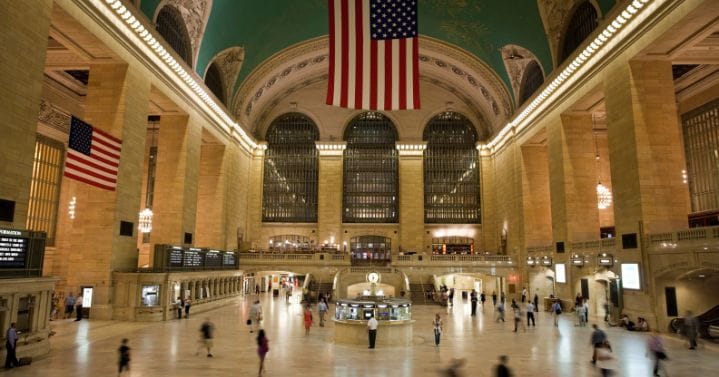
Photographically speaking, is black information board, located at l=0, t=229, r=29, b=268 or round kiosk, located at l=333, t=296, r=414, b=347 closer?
black information board, located at l=0, t=229, r=29, b=268

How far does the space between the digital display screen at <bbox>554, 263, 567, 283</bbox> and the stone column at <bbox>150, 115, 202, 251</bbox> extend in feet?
62.8

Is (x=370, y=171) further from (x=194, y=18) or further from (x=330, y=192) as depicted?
(x=194, y=18)

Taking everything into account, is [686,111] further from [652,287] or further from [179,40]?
[179,40]

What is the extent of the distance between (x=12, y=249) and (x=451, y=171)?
3239 cm

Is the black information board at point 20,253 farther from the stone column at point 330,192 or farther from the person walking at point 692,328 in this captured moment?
the stone column at point 330,192

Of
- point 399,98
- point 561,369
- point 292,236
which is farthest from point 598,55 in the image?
point 292,236

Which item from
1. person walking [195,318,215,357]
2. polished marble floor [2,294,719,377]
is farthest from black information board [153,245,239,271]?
person walking [195,318,215,357]

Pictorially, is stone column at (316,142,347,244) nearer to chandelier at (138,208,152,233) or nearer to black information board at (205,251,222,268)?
black information board at (205,251,222,268)

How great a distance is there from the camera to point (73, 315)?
17875 millimetres

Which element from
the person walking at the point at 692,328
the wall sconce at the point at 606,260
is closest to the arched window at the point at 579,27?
the wall sconce at the point at 606,260

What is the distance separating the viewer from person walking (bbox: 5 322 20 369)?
960 centimetres

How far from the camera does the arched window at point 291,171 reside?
3869 centimetres

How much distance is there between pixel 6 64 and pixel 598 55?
20821 millimetres

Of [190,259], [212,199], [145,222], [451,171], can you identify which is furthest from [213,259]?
[451,171]
